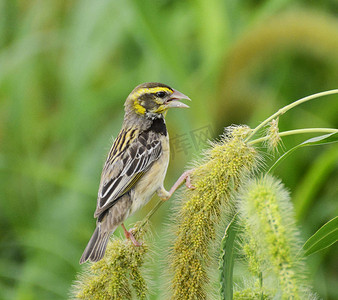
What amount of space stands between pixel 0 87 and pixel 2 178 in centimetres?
92

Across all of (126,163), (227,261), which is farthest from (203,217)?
(126,163)

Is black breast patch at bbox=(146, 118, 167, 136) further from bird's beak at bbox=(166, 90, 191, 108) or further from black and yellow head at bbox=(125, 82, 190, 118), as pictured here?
bird's beak at bbox=(166, 90, 191, 108)

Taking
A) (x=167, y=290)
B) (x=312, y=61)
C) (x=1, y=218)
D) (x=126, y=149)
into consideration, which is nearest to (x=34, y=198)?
(x=1, y=218)

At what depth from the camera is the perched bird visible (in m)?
3.04

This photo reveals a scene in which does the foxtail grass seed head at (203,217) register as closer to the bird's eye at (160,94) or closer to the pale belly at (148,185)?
the pale belly at (148,185)

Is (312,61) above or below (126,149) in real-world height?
above

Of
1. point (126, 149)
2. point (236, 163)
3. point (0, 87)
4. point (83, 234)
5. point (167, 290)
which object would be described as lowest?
point (167, 290)

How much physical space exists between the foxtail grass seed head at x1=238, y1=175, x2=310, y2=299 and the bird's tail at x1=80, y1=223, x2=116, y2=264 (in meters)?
0.79

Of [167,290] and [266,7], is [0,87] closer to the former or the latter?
[266,7]

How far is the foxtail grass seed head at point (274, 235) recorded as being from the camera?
1697 millimetres

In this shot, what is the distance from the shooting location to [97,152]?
16.9 ft

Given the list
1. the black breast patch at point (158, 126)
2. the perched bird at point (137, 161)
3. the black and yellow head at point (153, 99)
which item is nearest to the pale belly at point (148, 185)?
the perched bird at point (137, 161)

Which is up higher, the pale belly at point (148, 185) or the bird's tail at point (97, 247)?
the pale belly at point (148, 185)

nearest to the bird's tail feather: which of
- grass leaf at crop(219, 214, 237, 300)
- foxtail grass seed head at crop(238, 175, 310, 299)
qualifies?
grass leaf at crop(219, 214, 237, 300)
